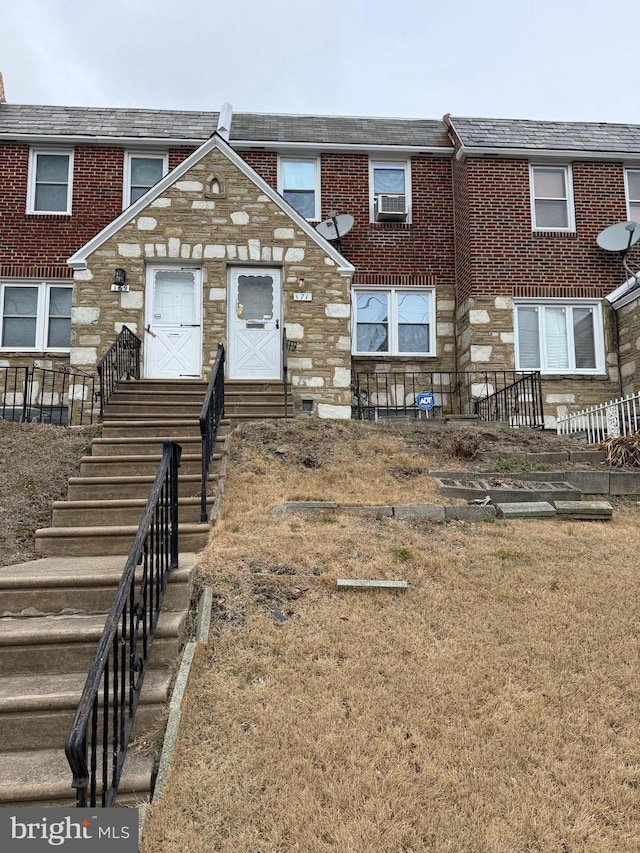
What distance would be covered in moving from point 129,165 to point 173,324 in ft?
17.0

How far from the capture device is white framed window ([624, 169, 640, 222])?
1392 centimetres

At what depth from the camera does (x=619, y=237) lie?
1293cm

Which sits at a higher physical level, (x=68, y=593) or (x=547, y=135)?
(x=547, y=135)

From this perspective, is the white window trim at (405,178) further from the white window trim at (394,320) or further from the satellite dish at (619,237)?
the satellite dish at (619,237)

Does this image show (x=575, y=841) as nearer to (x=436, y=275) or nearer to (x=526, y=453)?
(x=526, y=453)

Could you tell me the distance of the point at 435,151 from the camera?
14.3 metres

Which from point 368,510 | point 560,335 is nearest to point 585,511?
point 368,510

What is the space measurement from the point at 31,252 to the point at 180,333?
471 cm

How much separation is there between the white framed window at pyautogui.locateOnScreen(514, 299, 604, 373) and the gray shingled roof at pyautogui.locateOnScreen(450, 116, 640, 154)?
A: 362cm

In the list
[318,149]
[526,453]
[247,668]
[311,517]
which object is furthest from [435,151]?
[247,668]

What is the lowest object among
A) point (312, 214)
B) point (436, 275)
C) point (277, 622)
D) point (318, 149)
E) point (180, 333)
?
point (277, 622)

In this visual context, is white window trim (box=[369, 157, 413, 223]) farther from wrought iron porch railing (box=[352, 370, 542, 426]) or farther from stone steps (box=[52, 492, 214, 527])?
stone steps (box=[52, 492, 214, 527])

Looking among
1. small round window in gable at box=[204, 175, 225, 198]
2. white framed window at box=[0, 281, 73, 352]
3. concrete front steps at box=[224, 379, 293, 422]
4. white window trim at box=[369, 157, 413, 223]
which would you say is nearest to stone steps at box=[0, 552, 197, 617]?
concrete front steps at box=[224, 379, 293, 422]

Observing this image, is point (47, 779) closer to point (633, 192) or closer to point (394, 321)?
point (394, 321)
